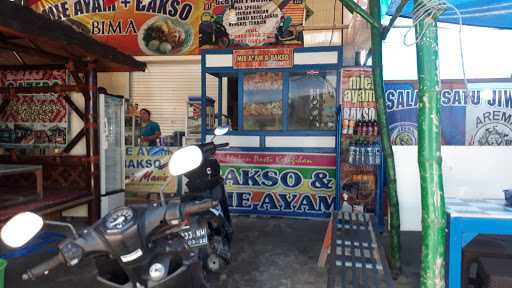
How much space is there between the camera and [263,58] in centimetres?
550

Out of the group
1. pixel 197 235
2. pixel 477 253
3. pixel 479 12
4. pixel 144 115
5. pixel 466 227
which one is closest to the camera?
pixel 466 227

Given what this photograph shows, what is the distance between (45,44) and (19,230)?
3.66 meters

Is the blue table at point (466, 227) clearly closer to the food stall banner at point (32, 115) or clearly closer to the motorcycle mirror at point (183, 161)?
the motorcycle mirror at point (183, 161)

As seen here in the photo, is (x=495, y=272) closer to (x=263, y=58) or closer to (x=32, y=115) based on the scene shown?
(x=263, y=58)

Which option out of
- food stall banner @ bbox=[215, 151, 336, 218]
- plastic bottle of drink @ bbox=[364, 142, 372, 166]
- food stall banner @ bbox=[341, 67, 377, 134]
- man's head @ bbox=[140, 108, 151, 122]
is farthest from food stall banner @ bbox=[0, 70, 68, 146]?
plastic bottle of drink @ bbox=[364, 142, 372, 166]

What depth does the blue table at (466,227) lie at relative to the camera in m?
2.39

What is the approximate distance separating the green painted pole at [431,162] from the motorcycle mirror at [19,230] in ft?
6.37

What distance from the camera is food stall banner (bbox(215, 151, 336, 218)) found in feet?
17.7

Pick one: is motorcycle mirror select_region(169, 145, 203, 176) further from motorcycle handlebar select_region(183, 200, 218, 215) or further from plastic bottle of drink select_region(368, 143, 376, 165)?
plastic bottle of drink select_region(368, 143, 376, 165)

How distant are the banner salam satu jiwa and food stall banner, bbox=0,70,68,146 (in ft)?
10.6

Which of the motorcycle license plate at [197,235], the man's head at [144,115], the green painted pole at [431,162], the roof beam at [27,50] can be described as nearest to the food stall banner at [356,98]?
the motorcycle license plate at [197,235]

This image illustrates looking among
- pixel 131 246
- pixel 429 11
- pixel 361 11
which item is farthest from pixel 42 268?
pixel 361 11

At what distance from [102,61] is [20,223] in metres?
3.94

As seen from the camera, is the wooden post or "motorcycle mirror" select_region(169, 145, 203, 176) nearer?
"motorcycle mirror" select_region(169, 145, 203, 176)
